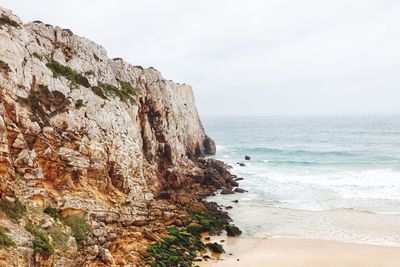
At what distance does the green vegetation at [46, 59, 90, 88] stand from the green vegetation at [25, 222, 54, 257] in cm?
1313

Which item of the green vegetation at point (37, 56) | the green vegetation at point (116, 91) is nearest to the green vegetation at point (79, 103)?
the green vegetation at point (116, 91)

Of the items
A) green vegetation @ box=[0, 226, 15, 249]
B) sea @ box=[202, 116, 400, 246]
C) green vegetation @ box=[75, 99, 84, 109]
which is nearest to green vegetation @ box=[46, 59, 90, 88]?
green vegetation @ box=[75, 99, 84, 109]

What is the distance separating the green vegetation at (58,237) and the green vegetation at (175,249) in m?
6.06

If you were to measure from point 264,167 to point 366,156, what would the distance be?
24075 mm

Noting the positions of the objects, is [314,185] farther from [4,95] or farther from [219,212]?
[4,95]

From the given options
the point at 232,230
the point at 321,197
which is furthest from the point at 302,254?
the point at 321,197

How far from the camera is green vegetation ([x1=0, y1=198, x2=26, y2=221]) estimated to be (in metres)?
16.8

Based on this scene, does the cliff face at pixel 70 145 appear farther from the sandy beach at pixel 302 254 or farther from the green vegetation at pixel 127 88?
the sandy beach at pixel 302 254

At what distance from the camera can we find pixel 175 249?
24.5m

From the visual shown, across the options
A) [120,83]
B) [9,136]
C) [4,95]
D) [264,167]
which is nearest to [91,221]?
[9,136]

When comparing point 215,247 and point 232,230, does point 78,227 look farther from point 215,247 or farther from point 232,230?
point 232,230

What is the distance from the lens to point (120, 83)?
35969 mm

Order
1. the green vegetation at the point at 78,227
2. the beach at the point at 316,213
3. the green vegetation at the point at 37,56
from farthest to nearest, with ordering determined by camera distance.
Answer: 1. the beach at the point at 316,213
2. the green vegetation at the point at 37,56
3. the green vegetation at the point at 78,227

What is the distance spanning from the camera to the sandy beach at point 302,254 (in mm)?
23906
